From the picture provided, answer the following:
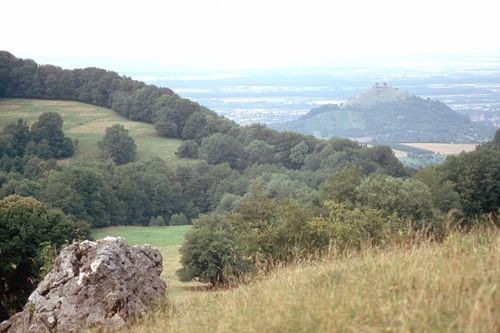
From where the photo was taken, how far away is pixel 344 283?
29.1ft

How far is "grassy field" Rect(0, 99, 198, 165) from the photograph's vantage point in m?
121

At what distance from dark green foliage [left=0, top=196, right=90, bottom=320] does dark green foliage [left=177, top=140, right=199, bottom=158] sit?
271 feet

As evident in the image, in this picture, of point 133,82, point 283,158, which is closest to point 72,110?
point 133,82

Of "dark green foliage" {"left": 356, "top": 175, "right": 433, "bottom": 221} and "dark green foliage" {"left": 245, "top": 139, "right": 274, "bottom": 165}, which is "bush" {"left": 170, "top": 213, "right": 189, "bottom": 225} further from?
"dark green foliage" {"left": 356, "top": 175, "right": 433, "bottom": 221}

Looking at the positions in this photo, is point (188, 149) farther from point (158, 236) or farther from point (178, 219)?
point (158, 236)

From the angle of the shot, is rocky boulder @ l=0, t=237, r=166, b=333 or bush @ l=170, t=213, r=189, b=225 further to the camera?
bush @ l=170, t=213, r=189, b=225

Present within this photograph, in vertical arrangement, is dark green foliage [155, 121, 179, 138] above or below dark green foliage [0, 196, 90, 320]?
below

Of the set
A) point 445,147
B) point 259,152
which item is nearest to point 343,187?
point 259,152

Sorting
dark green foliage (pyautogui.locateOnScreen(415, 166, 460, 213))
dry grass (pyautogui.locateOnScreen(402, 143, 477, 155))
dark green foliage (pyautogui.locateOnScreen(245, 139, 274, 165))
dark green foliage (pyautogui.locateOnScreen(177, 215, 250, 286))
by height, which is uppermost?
dark green foliage (pyautogui.locateOnScreen(415, 166, 460, 213))

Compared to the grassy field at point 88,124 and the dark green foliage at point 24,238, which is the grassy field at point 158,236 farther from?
the grassy field at point 88,124

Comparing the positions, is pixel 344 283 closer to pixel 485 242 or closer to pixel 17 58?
pixel 485 242

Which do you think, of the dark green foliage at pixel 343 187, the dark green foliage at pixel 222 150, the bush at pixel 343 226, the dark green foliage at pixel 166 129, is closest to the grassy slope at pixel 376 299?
the bush at pixel 343 226

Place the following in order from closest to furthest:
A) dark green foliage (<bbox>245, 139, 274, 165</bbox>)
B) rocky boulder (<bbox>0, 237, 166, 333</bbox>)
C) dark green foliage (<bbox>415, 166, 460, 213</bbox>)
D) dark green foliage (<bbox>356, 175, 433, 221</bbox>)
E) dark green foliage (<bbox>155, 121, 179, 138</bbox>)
Answer: rocky boulder (<bbox>0, 237, 166, 333</bbox>) → dark green foliage (<bbox>356, 175, 433, 221</bbox>) → dark green foliage (<bbox>415, 166, 460, 213</bbox>) → dark green foliage (<bbox>245, 139, 274, 165</bbox>) → dark green foliage (<bbox>155, 121, 179, 138</bbox>)

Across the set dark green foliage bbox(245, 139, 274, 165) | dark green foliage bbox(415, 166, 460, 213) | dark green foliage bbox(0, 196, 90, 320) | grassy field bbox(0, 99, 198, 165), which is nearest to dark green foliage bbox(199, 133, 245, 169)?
dark green foliage bbox(245, 139, 274, 165)
